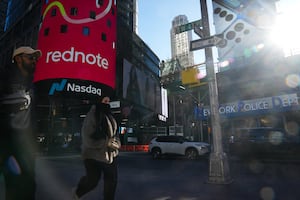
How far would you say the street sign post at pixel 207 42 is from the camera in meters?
6.55

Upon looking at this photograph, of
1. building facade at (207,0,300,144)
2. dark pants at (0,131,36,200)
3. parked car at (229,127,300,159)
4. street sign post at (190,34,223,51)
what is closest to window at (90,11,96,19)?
building facade at (207,0,300,144)

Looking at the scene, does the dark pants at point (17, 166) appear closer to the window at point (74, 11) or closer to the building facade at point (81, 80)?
the building facade at point (81, 80)

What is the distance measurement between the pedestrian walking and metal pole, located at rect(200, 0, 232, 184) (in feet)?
11.9

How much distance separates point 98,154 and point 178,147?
39.2ft

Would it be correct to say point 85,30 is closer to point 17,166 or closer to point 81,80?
point 81,80

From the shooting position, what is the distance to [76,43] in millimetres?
22250

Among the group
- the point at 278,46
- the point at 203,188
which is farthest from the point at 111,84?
the point at 203,188

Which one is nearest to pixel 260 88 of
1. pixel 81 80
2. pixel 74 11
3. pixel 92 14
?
pixel 81 80

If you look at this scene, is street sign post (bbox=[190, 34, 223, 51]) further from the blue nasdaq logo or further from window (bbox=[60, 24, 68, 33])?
window (bbox=[60, 24, 68, 33])

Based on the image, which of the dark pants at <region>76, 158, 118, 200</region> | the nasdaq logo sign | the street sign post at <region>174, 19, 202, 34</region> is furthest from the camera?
the nasdaq logo sign

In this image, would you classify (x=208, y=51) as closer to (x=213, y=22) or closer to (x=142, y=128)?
(x=213, y=22)

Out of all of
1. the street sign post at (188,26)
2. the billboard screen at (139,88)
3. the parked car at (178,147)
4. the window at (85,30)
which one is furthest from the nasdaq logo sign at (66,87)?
the street sign post at (188,26)

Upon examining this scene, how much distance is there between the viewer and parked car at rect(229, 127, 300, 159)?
10.8 meters

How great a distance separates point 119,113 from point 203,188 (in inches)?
936
